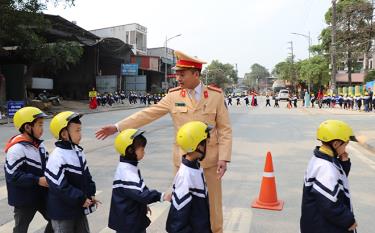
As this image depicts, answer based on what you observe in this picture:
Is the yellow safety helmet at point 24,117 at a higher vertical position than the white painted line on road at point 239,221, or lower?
higher

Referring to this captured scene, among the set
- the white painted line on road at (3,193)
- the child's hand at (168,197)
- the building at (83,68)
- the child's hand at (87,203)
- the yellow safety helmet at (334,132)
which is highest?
the building at (83,68)

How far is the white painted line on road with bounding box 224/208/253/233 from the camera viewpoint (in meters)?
5.20

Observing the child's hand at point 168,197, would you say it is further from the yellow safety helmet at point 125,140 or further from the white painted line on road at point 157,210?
the white painted line on road at point 157,210

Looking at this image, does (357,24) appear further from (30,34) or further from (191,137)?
(191,137)

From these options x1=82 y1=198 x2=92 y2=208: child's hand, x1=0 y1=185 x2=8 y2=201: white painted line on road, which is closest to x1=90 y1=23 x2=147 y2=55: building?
x1=0 y1=185 x2=8 y2=201: white painted line on road

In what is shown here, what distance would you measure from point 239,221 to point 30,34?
943 inches

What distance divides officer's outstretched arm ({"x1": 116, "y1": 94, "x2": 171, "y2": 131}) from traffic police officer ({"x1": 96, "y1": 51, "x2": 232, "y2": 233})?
0.34 feet

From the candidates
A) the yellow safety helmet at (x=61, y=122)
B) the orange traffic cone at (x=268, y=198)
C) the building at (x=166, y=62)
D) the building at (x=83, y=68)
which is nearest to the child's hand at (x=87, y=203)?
the yellow safety helmet at (x=61, y=122)

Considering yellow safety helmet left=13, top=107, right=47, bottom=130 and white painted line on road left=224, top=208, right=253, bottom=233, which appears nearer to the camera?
yellow safety helmet left=13, top=107, right=47, bottom=130

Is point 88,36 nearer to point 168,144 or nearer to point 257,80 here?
point 168,144

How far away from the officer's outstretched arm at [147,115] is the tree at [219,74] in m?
96.1

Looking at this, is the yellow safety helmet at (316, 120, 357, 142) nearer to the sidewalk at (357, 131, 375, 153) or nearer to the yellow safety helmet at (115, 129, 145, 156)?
the yellow safety helmet at (115, 129, 145, 156)

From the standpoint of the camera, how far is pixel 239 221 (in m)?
5.51

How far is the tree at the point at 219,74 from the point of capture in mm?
116438
